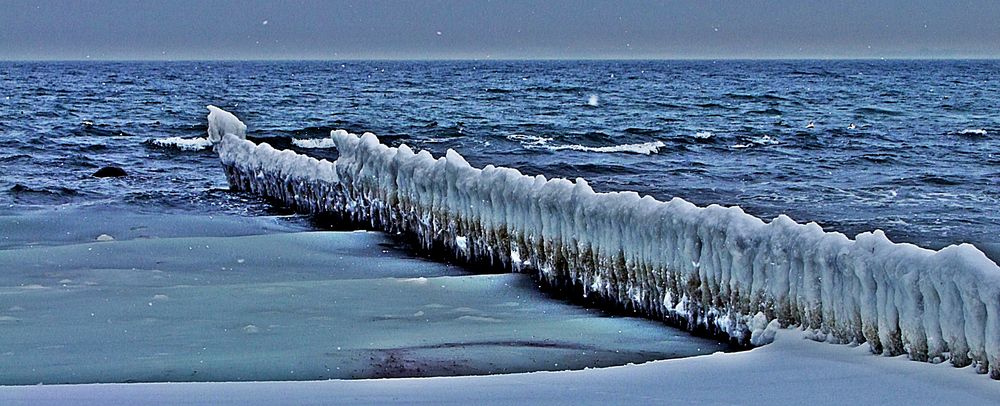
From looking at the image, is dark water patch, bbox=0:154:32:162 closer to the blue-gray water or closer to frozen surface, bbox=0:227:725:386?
the blue-gray water

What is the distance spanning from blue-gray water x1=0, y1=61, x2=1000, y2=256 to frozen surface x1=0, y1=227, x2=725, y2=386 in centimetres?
523

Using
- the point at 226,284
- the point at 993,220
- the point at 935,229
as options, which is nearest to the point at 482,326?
the point at 226,284

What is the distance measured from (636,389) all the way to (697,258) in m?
2.32

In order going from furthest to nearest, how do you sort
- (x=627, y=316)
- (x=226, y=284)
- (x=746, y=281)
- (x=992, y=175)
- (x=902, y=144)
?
(x=902, y=144) → (x=992, y=175) → (x=226, y=284) → (x=627, y=316) → (x=746, y=281)

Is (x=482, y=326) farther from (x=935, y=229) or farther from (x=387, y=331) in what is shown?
(x=935, y=229)

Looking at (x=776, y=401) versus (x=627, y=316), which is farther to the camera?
(x=627, y=316)

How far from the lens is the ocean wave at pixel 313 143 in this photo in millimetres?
31923

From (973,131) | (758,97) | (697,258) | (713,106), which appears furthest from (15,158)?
(758,97)

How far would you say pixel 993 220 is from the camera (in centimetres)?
1603

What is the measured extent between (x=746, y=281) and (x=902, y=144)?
2444 centimetres

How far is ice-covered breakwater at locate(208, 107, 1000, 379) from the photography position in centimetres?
559

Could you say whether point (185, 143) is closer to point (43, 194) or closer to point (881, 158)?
point (43, 194)

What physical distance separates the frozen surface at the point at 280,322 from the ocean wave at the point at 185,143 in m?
17.5

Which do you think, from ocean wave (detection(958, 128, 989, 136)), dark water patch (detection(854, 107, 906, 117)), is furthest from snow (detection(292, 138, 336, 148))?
dark water patch (detection(854, 107, 906, 117))
